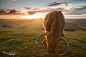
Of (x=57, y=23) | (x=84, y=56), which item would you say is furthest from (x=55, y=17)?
(x=84, y=56)

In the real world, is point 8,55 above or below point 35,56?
above

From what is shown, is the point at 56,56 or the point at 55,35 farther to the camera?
the point at 56,56

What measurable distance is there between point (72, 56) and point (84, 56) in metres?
1.18

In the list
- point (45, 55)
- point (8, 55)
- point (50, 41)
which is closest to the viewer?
point (50, 41)

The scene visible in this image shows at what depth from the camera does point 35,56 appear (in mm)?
5352

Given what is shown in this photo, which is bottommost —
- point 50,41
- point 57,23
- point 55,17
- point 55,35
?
point 50,41

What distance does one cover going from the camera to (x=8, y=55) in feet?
17.0

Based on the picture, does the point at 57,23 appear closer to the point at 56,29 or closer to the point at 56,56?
the point at 56,29

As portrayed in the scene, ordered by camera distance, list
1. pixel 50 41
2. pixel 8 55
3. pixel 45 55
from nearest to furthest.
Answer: pixel 50 41, pixel 8 55, pixel 45 55

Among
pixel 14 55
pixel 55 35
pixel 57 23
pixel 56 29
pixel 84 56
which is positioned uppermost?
pixel 57 23

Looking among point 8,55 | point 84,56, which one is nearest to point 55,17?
point 84,56

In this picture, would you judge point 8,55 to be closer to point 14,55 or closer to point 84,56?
point 14,55

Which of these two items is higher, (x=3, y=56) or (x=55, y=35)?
(x=55, y=35)

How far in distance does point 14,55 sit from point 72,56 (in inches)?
219
